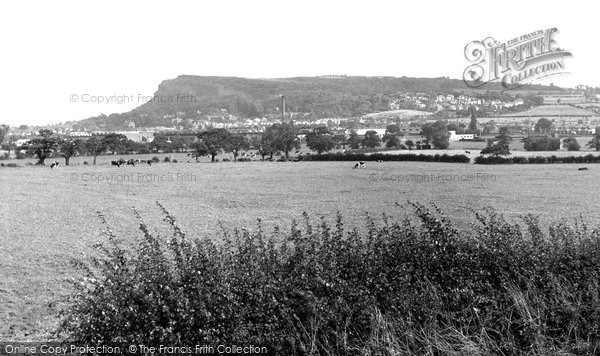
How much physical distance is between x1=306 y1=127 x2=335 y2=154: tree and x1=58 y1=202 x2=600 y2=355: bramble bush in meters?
69.6

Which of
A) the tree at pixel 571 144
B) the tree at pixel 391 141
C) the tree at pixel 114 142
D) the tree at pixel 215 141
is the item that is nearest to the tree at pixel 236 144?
the tree at pixel 215 141

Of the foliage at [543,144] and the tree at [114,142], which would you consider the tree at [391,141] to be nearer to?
the foliage at [543,144]

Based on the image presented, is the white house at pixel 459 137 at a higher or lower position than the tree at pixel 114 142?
lower

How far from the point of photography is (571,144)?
233 feet

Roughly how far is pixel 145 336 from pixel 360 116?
113 m

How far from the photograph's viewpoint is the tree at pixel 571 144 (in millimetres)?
70562

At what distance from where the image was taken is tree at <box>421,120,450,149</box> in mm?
76556

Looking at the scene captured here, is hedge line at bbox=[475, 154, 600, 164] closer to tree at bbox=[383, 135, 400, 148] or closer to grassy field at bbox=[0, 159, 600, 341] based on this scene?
grassy field at bbox=[0, 159, 600, 341]

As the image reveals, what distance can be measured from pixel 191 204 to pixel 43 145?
2176 inches

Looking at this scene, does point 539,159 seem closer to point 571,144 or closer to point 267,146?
point 571,144

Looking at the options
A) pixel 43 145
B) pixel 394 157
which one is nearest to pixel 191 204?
pixel 394 157

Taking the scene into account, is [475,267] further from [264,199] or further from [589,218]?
[264,199]

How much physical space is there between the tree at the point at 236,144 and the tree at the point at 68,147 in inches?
863

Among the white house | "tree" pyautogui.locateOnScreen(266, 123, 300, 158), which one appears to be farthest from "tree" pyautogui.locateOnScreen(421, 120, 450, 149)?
"tree" pyautogui.locateOnScreen(266, 123, 300, 158)
